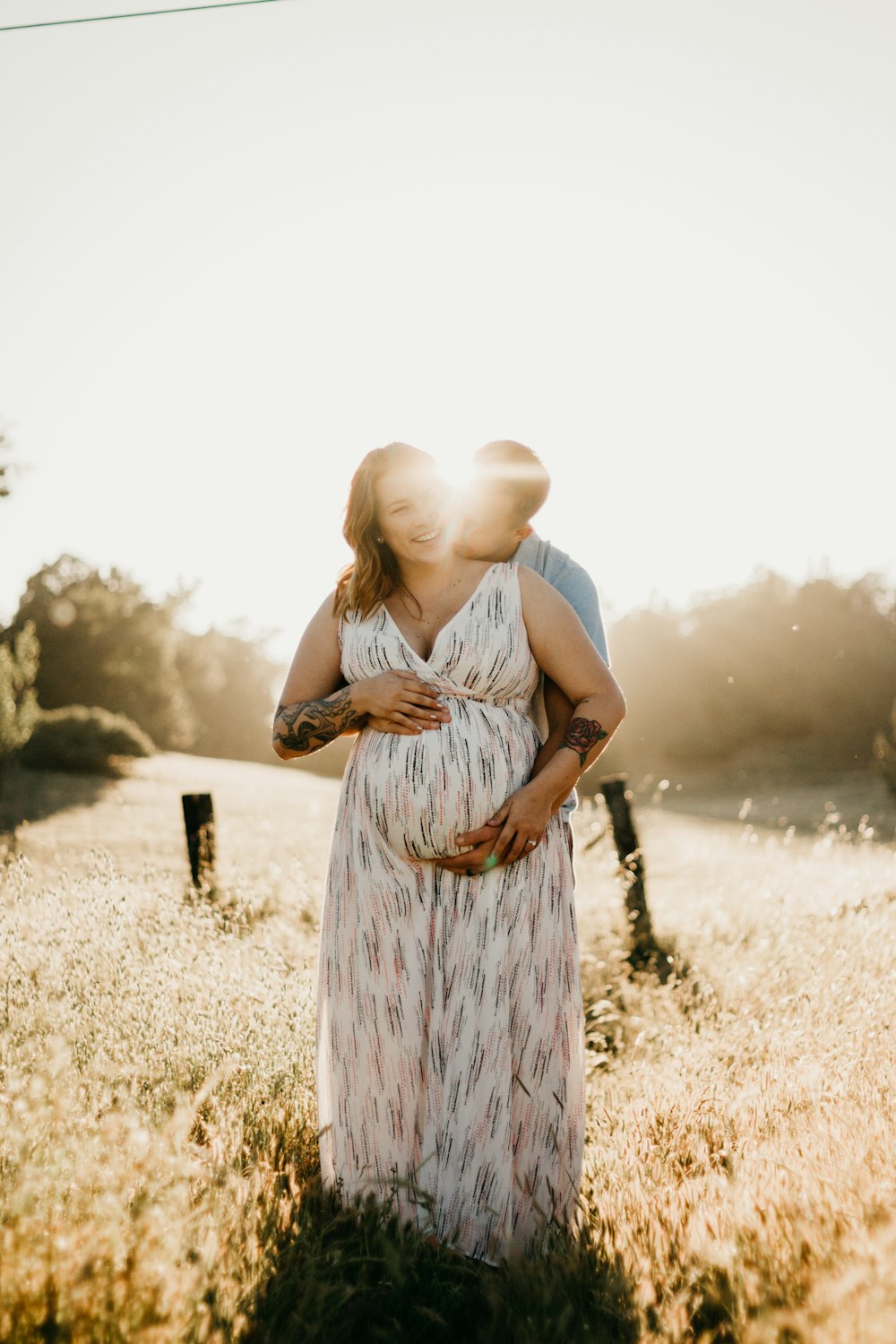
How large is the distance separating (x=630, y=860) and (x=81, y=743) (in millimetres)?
18290

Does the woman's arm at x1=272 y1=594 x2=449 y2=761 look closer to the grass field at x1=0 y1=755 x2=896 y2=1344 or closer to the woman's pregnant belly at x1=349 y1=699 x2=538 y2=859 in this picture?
the woman's pregnant belly at x1=349 y1=699 x2=538 y2=859

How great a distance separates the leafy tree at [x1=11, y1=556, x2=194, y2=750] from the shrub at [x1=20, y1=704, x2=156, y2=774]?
7.51 metres

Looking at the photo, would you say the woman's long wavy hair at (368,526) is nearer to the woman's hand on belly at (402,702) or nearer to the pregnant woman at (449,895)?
the pregnant woman at (449,895)

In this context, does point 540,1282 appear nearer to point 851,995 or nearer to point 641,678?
point 851,995

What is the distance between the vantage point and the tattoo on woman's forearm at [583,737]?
2510 mm

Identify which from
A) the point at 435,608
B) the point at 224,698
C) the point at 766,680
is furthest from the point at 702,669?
the point at 435,608

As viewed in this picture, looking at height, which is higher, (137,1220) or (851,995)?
(137,1220)

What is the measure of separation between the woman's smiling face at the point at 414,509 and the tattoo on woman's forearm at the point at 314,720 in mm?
460

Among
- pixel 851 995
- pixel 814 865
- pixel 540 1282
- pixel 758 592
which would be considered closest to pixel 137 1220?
pixel 540 1282

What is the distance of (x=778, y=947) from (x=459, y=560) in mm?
3638

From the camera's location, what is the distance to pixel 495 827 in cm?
244

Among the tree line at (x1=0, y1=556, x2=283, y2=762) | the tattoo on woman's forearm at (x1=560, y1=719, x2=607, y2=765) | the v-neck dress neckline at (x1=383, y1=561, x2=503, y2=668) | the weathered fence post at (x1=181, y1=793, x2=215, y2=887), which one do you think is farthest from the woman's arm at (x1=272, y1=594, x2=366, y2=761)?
the tree line at (x1=0, y1=556, x2=283, y2=762)

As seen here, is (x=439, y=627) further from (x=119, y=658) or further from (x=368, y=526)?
(x=119, y=658)

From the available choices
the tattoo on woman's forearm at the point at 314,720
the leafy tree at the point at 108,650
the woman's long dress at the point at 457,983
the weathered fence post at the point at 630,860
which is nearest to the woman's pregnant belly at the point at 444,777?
the woman's long dress at the point at 457,983
